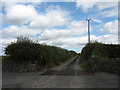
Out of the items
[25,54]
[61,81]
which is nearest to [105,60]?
[61,81]

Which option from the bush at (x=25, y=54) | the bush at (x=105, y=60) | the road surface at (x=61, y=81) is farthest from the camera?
the bush at (x=25, y=54)

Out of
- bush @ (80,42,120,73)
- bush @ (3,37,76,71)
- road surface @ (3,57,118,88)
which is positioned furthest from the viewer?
bush @ (3,37,76,71)

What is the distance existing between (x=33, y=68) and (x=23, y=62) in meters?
1.20

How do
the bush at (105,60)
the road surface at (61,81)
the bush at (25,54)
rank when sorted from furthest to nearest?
the bush at (25,54), the bush at (105,60), the road surface at (61,81)

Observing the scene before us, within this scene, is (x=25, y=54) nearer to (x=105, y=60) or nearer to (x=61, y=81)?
(x=61, y=81)

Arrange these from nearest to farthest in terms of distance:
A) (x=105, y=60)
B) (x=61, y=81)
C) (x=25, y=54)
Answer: (x=61, y=81) → (x=105, y=60) → (x=25, y=54)

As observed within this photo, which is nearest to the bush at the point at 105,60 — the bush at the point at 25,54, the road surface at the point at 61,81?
the road surface at the point at 61,81

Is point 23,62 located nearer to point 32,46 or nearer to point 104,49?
point 32,46

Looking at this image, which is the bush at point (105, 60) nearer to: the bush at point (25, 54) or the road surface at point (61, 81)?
the road surface at point (61, 81)

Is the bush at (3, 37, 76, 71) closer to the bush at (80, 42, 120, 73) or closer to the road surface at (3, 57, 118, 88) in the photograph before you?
the road surface at (3, 57, 118, 88)

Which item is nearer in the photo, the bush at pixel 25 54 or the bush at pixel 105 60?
the bush at pixel 105 60

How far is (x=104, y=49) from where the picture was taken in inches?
809

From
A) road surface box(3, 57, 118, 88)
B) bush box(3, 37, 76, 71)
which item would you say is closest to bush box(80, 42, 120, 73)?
road surface box(3, 57, 118, 88)

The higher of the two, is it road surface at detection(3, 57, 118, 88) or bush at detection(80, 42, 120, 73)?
bush at detection(80, 42, 120, 73)
